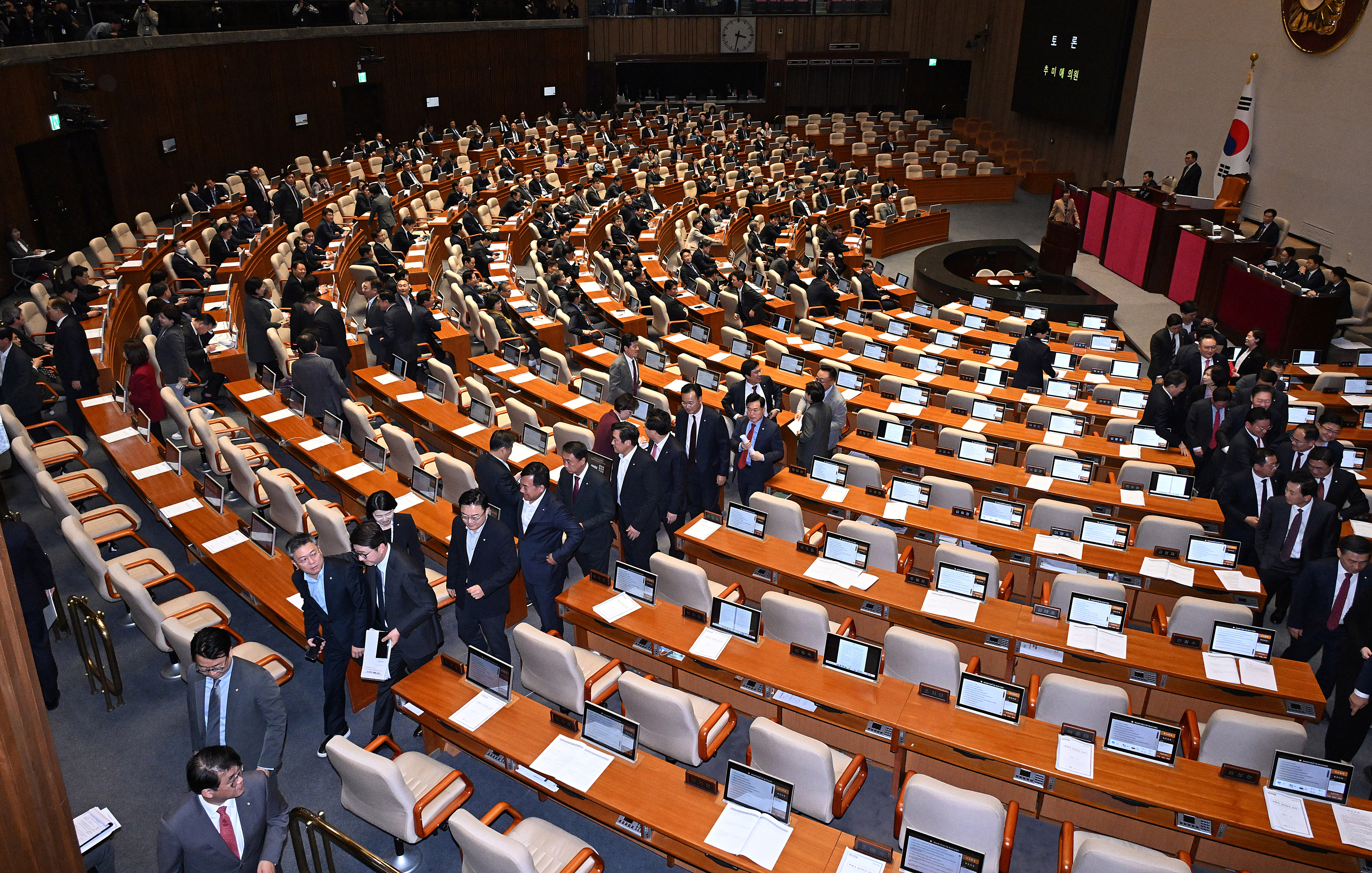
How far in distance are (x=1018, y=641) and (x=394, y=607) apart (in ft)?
13.5

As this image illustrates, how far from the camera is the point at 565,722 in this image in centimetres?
513

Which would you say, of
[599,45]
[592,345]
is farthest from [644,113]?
[592,345]

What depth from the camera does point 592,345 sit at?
12.0 metres

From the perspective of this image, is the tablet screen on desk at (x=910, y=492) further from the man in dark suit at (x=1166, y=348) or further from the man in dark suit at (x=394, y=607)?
the man in dark suit at (x=1166, y=348)

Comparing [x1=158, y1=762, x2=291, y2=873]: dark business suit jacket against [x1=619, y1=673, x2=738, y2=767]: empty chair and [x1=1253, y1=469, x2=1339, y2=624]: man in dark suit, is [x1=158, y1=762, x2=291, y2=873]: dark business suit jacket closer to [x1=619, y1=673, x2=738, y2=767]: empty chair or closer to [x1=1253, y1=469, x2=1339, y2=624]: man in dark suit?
[x1=619, y1=673, x2=738, y2=767]: empty chair

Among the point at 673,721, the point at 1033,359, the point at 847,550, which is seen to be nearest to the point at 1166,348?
the point at 1033,359

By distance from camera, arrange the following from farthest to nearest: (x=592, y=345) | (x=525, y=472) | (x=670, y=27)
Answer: (x=670, y=27) → (x=592, y=345) → (x=525, y=472)

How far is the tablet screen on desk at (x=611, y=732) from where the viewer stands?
4.77m

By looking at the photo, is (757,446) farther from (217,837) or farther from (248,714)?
(217,837)

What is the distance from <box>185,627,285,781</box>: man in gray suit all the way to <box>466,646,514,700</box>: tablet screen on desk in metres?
1.10

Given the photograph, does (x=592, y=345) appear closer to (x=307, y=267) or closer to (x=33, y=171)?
(x=307, y=267)

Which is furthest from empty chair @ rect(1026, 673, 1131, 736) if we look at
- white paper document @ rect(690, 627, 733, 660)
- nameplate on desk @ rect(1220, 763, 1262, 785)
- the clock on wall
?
the clock on wall

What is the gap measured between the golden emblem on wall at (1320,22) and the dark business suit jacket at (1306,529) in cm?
1245

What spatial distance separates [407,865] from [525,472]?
8.14ft
